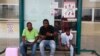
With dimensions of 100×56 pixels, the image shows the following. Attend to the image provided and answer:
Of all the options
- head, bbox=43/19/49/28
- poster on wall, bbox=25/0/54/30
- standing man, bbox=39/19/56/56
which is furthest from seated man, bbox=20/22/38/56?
poster on wall, bbox=25/0/54/30

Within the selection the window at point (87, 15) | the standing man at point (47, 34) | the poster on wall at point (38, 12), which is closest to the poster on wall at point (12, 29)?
the poster on wall at point (38, 12)

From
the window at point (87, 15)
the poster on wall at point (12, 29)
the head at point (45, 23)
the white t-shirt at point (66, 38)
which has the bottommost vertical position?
the white t-shirt at point (66, 38)

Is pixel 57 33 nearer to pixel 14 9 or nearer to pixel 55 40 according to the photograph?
pixel 55 40

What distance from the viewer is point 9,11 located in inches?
400

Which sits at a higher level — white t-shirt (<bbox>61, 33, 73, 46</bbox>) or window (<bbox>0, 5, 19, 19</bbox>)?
window (<bbox>0, 5, 19, 19</bbox>)

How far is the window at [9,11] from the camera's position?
33.1 ft

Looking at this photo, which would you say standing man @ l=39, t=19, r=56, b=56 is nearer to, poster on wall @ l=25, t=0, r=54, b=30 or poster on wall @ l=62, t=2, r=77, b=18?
poster on wall @ l=25, t=0, r=54, b=30

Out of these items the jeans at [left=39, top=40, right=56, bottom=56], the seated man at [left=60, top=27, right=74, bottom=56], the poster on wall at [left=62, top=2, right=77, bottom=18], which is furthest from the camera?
the poster on wall at [left=62, top=2, right=77, bottom=18]

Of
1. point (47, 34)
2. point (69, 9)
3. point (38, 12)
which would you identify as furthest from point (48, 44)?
point (69, 9)

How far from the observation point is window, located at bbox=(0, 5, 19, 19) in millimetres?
10086

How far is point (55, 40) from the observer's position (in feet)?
31.6

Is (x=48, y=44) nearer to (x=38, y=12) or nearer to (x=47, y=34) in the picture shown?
(x=47, y=34)

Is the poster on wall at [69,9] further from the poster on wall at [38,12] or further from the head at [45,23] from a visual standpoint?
the head at [45,23]

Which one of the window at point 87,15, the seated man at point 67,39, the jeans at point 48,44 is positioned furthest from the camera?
the window at point 87,15
